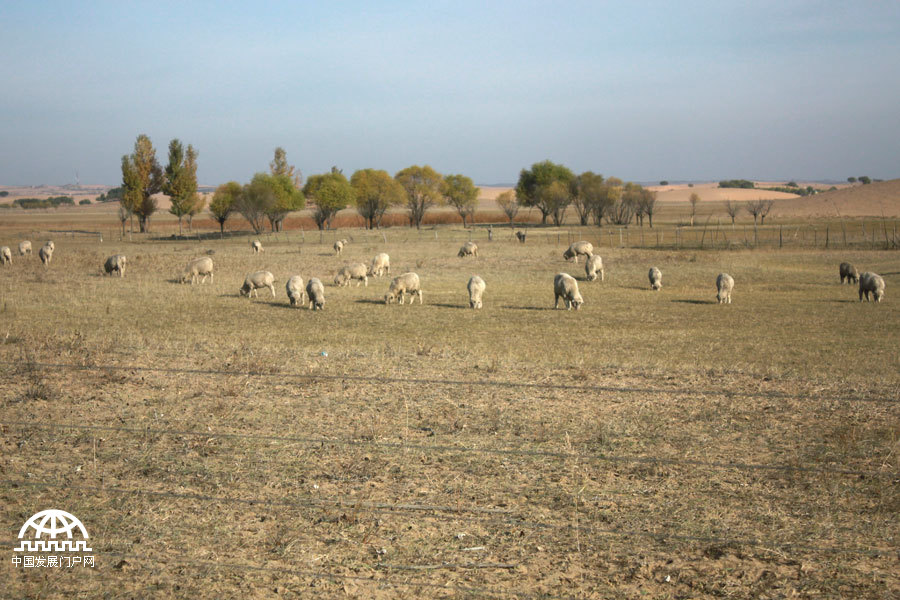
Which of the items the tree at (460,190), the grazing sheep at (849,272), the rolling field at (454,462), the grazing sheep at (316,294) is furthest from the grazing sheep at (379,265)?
the tree at (460,190)

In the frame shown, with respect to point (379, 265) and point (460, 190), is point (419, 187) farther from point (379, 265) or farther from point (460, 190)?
point (379, 265)

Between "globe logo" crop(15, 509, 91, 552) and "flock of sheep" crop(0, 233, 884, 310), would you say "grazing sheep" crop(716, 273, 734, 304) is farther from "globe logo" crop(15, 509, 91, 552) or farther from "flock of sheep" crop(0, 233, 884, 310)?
"globe logo" crop(15, 509, 91, 552)

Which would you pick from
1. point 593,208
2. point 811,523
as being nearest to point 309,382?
point 811,523

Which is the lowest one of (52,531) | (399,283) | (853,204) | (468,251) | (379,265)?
(52,531)

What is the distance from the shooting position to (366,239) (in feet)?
200

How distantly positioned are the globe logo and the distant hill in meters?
97.9

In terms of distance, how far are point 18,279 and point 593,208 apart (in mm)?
71030

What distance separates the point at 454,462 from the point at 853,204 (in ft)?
348

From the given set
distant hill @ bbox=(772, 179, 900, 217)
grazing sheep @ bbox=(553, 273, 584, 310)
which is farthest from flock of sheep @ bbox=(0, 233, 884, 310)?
distant hill @ bbox=(772, 179, 900, 217)

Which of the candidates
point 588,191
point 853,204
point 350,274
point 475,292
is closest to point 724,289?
point 475,292

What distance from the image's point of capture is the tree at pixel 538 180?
99625 mm

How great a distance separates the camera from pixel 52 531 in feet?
21.0

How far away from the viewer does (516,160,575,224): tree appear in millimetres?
99625

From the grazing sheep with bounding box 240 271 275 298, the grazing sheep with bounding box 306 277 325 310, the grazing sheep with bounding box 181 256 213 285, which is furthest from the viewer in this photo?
the grazing sheep with bounding box 181 256 213 285
